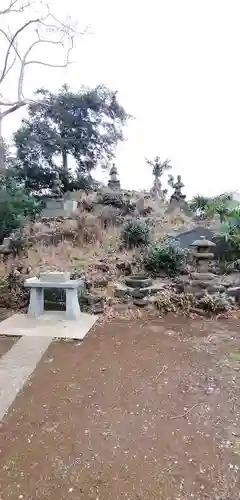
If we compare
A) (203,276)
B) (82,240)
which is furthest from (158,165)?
(203,276)

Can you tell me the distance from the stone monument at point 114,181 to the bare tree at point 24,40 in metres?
3.60

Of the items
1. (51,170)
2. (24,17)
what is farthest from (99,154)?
(24,17)

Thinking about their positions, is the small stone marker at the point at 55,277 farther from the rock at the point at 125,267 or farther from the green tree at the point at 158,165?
the green tree at the point at 158,165

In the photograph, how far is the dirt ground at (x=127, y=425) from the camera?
1.45 meters

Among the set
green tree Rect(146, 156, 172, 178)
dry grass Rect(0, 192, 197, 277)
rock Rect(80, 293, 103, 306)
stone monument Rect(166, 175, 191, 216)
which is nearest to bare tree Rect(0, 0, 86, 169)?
green tree Rect(146, 156, 172, 178)

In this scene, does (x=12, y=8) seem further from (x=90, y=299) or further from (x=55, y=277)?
(x=90, y=299)

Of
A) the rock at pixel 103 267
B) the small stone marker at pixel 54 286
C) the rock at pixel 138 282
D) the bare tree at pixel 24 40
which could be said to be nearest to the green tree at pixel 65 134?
the bare tree at pixel 24 40

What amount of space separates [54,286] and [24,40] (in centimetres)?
1052

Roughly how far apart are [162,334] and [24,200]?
20.8 feet

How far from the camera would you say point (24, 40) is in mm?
10914

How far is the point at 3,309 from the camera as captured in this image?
14.6ft

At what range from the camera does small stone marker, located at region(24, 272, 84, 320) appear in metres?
3.96

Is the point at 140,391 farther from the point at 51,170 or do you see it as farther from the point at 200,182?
the point at 200,182

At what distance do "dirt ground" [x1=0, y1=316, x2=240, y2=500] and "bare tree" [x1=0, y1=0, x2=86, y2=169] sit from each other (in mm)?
9578
